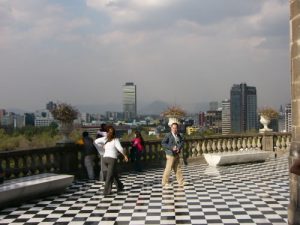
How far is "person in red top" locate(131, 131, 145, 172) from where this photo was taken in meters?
15.0

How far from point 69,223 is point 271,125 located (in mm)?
16118

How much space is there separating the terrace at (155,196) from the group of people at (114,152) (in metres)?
0.31

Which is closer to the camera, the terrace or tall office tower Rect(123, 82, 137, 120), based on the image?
the terrace

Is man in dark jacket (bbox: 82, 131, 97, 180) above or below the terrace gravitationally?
above

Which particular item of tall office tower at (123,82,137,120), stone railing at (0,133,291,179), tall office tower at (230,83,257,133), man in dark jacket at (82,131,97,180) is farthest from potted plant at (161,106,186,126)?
tall office tower at (123,82,137,120)

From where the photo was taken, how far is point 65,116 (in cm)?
1374

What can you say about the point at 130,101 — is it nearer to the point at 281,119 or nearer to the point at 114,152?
the point at 281,119

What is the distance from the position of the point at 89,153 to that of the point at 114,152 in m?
Result: 2.77

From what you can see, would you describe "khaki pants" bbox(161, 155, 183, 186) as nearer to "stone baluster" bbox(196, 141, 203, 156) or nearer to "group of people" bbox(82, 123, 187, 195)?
"group of people" bbox(82, 123, 187, 195)

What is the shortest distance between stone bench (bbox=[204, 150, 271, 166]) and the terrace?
0.26 meters

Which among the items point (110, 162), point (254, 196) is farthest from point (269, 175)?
point (110, 162)

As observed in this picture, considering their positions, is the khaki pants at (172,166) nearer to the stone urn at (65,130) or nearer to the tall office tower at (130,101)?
the stone urn at (65,130)

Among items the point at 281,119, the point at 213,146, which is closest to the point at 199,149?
the point at 213,146

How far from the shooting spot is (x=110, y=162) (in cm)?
→ 1070
